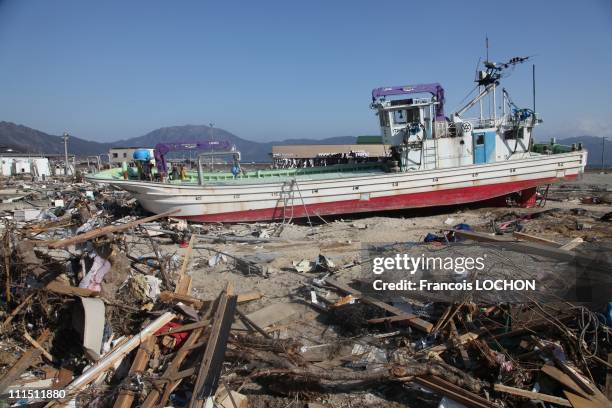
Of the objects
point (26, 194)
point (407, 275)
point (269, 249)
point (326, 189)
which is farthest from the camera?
point (26, 194)

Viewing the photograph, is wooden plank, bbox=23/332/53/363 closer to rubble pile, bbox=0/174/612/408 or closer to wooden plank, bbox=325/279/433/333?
rubble pile, bbox=0/174/612/408

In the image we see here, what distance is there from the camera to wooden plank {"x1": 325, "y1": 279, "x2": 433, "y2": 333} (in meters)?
5.16

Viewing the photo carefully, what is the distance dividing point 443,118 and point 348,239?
7.41 meters

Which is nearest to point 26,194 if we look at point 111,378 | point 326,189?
point 326,189

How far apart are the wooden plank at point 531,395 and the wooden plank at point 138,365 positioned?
390 centimetres

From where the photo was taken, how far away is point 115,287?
18.7 feet

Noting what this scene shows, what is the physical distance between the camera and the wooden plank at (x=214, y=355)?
4.09 metres

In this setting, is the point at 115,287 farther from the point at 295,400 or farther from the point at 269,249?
the point at 269,249

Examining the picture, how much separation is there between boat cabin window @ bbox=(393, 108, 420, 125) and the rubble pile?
9841 millimetres

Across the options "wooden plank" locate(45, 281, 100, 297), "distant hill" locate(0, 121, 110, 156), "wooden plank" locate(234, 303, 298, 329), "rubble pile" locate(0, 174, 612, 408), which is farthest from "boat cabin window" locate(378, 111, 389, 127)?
"distant hill" locate(0, 121, 110, 156)

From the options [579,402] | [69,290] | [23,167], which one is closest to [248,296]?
[69,290]

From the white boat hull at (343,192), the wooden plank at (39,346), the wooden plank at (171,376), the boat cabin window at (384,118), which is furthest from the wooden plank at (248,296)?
the boat cabin window at (384,118)

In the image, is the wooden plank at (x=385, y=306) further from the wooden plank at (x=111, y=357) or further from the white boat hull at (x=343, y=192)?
the white boat hull at (x=343, y=192)

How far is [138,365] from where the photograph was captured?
462cm
